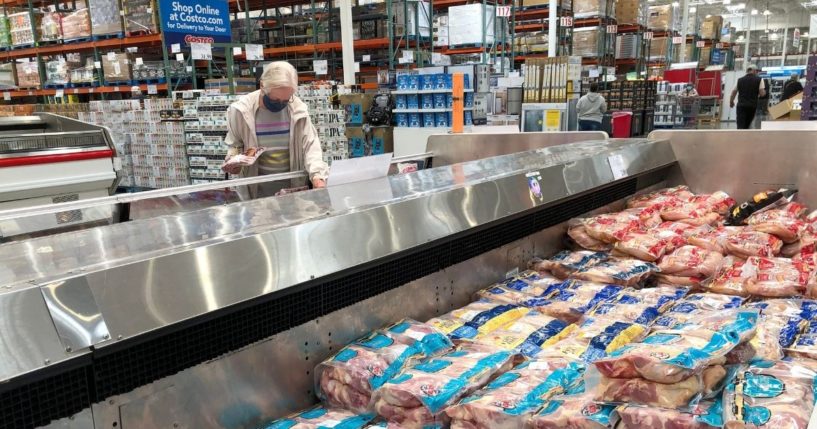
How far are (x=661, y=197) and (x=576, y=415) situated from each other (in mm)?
2257

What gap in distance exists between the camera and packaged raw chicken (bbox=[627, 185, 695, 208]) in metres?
3.15

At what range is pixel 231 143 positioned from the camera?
11.4 ft

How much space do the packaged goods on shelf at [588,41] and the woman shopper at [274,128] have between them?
10.5 m

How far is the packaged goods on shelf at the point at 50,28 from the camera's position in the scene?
10.9 meters

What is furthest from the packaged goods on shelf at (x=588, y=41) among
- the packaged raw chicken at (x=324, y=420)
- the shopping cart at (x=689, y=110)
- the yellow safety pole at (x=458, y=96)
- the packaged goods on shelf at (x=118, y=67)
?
the packaged raw chicken at (x=324, y=420)

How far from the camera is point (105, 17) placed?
9.98 meters

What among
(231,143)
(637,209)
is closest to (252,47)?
(231,143)

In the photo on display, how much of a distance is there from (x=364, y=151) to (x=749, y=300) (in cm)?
926

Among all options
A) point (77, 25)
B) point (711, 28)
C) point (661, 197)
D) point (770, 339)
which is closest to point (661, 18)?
point (711, 28)

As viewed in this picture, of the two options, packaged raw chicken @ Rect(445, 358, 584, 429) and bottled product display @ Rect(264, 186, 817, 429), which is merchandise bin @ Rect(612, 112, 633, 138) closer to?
bottled product display @ Rect(264, 186, 817, 429)

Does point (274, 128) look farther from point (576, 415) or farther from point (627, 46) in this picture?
point (627, 46)

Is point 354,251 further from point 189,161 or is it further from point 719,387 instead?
point 189,161

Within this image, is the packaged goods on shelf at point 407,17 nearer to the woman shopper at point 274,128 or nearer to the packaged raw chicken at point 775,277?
the woman shopper at point 274,128

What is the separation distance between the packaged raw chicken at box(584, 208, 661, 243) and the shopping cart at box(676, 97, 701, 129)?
Result: 1409cm
